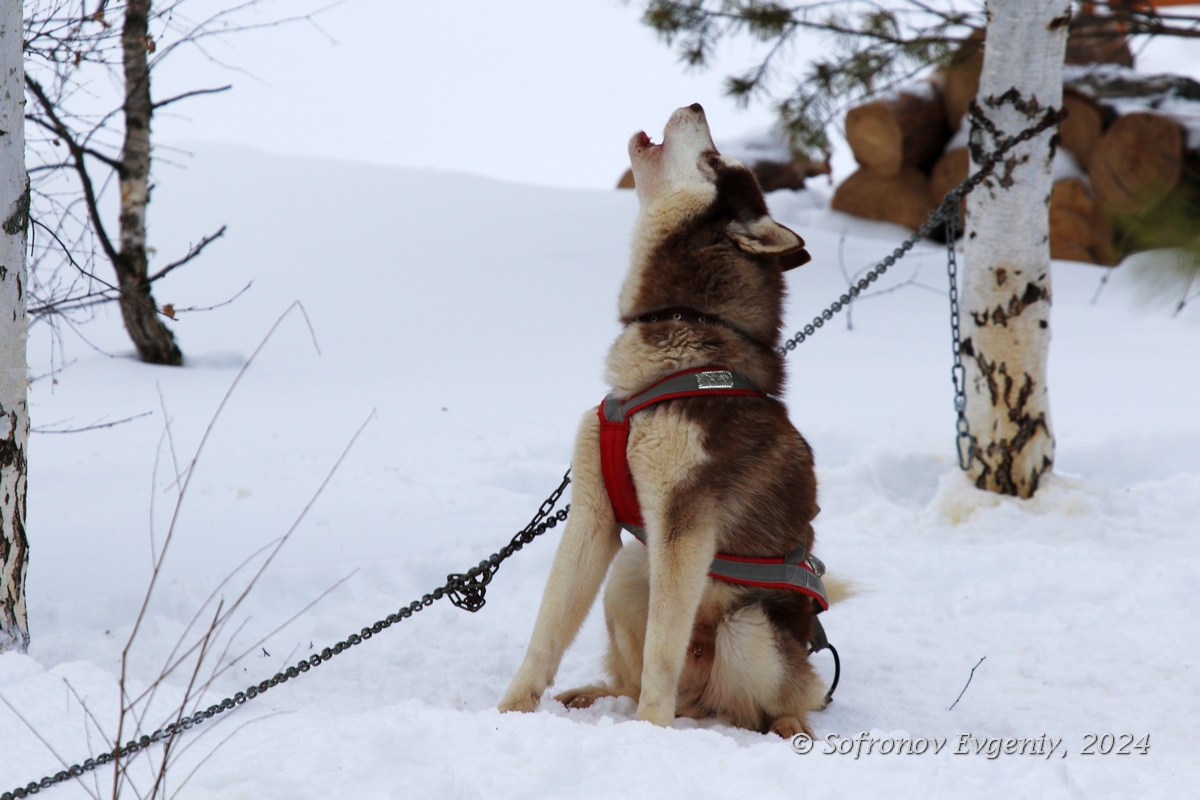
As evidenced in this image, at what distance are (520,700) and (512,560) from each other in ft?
4.74

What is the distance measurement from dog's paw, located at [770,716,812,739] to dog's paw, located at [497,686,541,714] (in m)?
0.63

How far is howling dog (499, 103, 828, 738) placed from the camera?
7.61 feet

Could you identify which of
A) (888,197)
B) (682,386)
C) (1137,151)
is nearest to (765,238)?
(682,386)

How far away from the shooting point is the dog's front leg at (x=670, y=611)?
2289 millimetres

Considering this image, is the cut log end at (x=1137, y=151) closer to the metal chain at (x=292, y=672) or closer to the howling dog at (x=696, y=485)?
the howling dog at (x=696, y=485)

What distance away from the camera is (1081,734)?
2695mm

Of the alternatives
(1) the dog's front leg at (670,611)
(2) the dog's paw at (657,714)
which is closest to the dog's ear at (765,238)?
(1) the dog's front leg at (670,611)

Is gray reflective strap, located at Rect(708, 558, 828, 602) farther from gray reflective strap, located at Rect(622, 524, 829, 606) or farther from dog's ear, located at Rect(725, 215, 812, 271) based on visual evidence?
dog's ear, located at Rect(725, 215, 812, 271)

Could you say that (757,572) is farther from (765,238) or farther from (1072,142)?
(1072,142)

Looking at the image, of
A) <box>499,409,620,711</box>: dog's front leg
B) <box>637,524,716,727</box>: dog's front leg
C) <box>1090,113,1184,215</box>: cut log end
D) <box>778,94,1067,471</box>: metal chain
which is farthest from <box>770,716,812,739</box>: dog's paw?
<box>1090,113,1184,215</box>: cut log end

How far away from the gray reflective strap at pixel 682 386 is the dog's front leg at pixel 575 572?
81 millimetres

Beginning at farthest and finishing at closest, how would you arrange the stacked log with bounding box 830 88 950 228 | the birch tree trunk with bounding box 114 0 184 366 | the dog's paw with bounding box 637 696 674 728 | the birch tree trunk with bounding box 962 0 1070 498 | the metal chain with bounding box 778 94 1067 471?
the stacked log with bounding box 830 88 950 228 < the birch tree trunk with bounding box 114 0 184 366 < the birch tree trunk with bounding box 962 0 1070 498 < the metal chain with bounding box 778 94 1067 471 < the dog's paw with bounding box 637 696 674 728

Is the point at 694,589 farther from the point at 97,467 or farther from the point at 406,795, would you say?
the point at 97,467

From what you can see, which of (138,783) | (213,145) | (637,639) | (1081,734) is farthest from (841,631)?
(213,145)
